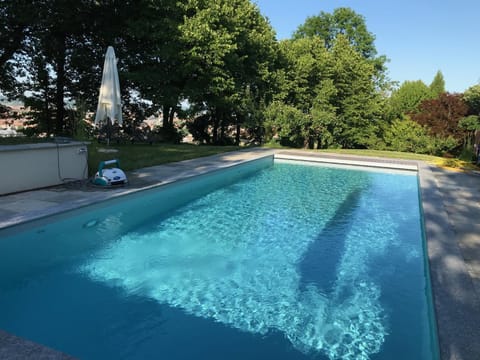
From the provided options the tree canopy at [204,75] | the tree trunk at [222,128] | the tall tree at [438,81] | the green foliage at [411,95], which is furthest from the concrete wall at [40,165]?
the tall tree at [438,81]

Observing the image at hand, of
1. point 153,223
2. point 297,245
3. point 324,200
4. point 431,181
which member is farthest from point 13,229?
point 431,181

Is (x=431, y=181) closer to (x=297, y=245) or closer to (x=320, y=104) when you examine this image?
(x=297, y=245)

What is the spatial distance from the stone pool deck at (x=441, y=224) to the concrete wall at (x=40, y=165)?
0.77 ft

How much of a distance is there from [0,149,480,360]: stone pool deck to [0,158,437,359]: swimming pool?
22 cm

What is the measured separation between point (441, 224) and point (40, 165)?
7208mm

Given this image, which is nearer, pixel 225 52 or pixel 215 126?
pixel 225 52

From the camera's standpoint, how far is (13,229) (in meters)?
4.60

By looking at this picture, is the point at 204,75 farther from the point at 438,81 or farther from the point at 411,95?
the point at 438,81

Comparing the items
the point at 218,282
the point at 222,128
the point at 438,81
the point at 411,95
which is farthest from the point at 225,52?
the point at 438,81

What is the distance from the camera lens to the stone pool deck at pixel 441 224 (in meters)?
2.58

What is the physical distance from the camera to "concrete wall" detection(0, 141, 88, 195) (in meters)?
6.02

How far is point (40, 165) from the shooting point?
21.7 feet

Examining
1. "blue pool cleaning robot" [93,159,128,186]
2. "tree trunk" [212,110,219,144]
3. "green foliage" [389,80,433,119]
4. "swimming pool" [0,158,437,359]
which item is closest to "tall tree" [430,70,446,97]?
"green foliage" [389,80,433,119]

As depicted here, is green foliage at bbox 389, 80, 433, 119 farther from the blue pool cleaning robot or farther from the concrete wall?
the concrete wall
